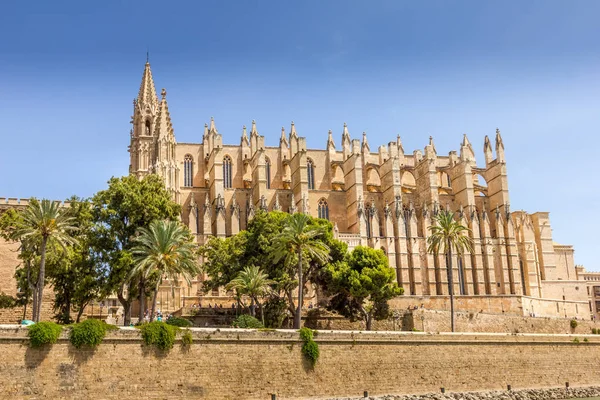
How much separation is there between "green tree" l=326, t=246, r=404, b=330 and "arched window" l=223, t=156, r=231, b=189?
26494 millimetres

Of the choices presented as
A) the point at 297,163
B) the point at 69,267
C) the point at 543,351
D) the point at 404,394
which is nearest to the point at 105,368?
the point at 69,267

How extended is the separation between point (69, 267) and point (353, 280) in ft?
58.1

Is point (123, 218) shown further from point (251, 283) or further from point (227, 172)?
point (227, 172)

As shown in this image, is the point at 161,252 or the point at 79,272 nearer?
the point at 161,252

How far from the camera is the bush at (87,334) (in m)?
30.8

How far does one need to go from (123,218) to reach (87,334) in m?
11.9

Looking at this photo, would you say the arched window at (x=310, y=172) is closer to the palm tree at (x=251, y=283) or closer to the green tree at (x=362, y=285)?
the green tree at (x=362, y=285)

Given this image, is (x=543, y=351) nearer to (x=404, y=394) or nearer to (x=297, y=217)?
(x=404, y=394)

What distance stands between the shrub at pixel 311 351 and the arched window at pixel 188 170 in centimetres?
3853

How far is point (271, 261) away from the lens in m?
47.5

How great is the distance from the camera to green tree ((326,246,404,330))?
47.2 meters

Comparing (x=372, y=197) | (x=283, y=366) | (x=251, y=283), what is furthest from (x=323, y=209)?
(x=283, y=366)

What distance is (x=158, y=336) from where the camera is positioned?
1287 inches

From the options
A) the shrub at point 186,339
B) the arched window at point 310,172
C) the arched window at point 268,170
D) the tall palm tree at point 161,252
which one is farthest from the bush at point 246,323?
the arched window at point 310,172
